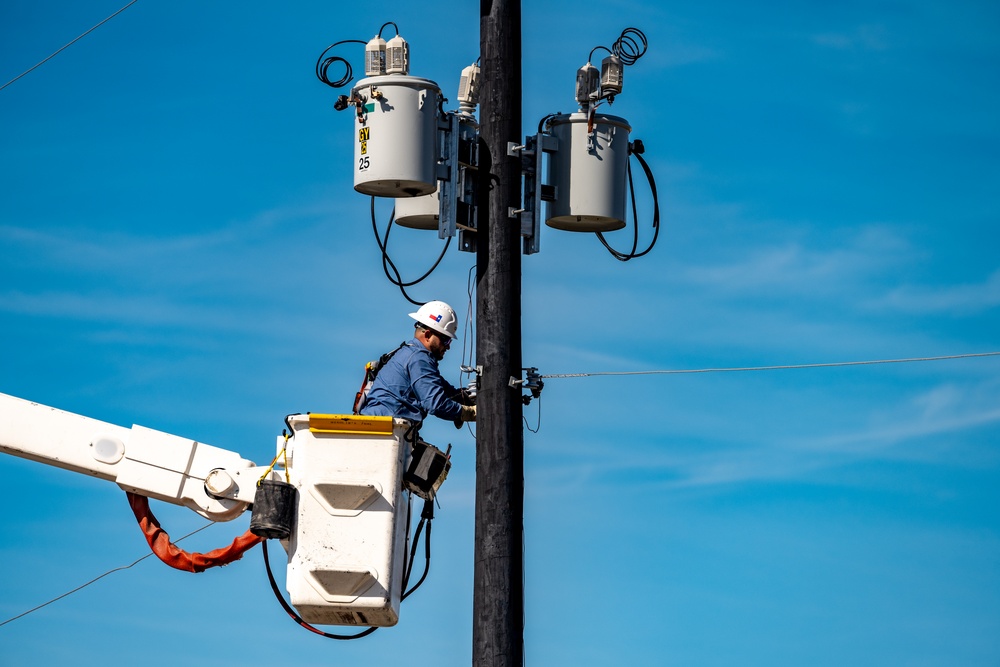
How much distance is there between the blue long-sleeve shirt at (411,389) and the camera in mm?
10539

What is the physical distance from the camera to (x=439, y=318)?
36.6 ft

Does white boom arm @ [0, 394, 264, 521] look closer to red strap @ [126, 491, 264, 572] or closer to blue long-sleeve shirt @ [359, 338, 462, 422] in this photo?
red strap @ [126, 491, 264, 572]

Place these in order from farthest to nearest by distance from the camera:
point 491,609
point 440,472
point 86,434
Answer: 1. point 86,434
2. point 440,472
3. point 491,609

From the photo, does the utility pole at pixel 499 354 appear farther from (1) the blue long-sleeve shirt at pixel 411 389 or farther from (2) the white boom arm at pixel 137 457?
(2) the white boom arm at pixel 137 457

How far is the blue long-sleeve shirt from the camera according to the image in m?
10.5

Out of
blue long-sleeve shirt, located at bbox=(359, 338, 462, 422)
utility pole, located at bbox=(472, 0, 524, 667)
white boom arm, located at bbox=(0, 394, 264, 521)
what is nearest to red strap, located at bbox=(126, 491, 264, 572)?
white boom arm, located at bbox=(0, 394, 264, 521)

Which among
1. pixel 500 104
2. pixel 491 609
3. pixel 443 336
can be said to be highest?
pixel 500 104

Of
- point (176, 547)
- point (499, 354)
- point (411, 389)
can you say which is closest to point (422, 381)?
point (411, 389)

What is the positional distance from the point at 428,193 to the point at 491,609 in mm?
2698

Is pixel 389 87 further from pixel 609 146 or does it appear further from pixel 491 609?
pixel 491 609

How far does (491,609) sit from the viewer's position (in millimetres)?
9289

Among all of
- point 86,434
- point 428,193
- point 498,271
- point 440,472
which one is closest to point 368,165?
point 428,193

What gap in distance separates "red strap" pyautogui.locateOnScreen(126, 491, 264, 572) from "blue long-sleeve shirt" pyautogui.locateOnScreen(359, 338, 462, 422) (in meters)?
1.22

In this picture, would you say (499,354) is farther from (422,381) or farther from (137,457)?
(137,457)
